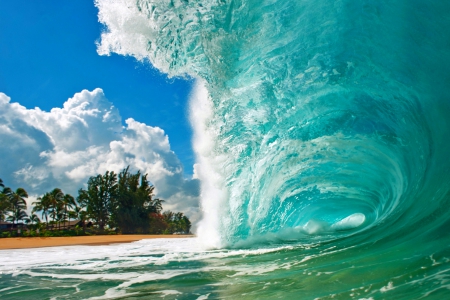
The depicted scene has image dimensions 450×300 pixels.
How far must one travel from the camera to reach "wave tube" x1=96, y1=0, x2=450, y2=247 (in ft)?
18.8

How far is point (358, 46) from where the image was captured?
6.28 m

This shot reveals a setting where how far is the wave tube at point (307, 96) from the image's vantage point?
572 cm

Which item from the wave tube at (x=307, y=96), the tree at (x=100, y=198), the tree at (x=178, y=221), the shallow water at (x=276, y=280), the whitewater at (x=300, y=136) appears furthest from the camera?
the tree at (x=178, y=221)

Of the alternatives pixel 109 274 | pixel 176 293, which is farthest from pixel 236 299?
pixel 109 274

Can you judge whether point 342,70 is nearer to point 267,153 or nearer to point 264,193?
point 267,153

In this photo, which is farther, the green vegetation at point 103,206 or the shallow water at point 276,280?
the green vegetation at point 103,206

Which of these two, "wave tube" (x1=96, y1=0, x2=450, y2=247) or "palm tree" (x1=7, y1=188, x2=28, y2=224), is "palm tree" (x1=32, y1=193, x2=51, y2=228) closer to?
"palm tree" (x1=7, y1=188, x2=28, y2=224)

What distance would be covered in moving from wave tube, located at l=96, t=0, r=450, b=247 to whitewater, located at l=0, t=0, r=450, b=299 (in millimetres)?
29

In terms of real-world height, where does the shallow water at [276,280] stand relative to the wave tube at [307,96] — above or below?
below

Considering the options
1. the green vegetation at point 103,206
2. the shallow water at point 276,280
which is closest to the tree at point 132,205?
the green vegetation at point 103,206

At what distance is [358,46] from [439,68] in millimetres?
1481

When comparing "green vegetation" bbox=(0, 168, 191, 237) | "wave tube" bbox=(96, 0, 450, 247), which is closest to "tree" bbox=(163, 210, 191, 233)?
"green vegetation" bbox=(0, 168, 191, 237)

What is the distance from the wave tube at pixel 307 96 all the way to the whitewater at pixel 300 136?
29 mm

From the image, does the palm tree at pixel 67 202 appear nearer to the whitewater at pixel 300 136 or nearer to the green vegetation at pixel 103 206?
the green vegetation at pixel 103 206
